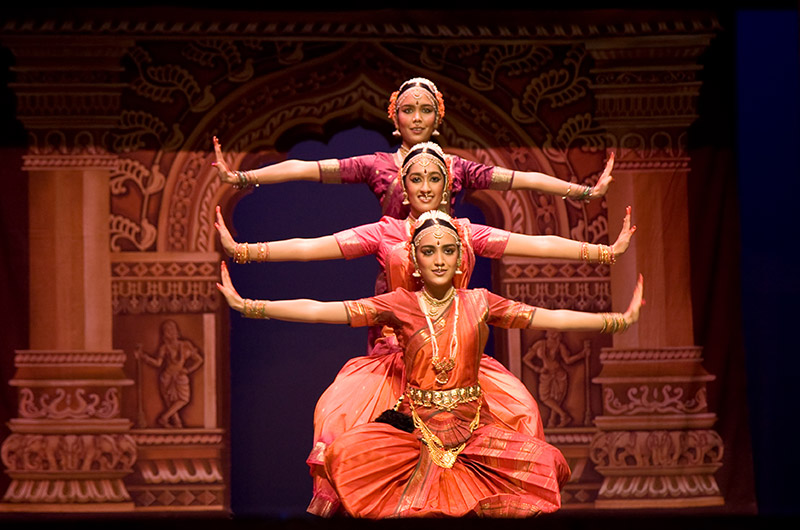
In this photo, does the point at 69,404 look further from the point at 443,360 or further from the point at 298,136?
the point at 443,360

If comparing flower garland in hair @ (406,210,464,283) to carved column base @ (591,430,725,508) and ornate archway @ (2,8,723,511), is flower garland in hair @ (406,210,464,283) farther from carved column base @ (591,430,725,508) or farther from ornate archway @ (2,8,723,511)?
carved column base @ (591,430,725,508)

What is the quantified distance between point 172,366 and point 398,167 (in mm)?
1685

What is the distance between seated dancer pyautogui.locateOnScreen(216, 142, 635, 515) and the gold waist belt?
24cm

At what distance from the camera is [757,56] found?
20.4ft

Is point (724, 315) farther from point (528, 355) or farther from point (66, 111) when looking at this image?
point (66, 111)

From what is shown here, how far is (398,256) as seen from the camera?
461 centimetres

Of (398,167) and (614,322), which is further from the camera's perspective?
(398,167)

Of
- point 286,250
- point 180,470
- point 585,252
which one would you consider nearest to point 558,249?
point 585,252

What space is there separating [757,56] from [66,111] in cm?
332

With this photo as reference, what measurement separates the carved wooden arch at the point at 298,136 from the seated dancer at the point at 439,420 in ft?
5.73

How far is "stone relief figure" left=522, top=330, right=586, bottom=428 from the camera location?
6.04m

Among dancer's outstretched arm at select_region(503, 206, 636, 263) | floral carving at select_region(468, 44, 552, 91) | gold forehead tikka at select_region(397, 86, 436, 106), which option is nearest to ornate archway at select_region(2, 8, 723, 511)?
floral carving at select_region(468, 44, 552, 91)

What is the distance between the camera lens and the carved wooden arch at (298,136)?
607 centimetres

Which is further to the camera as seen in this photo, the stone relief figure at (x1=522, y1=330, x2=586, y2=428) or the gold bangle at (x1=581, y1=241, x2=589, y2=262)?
the stone relief figure at (x1=522, y1=330, x2=586, y2=428)
